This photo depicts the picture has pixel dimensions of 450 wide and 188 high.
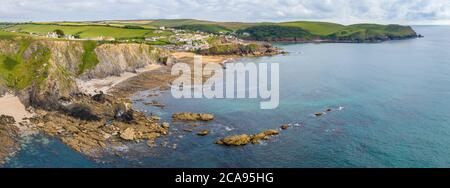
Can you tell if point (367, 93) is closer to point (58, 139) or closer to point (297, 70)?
point (297, 70)

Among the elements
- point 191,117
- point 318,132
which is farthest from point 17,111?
point 318,132

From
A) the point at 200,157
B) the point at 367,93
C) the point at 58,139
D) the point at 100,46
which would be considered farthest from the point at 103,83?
the point at 367,93

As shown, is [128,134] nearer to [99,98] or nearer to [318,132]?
[99,98]

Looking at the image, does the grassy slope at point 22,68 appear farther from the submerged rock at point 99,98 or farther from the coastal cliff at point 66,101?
the submerged rock at point 99,98

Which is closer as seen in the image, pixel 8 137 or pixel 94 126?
pixel 8 137

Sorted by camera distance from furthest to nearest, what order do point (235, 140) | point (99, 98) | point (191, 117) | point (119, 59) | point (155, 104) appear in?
point (119, 59), point (155, 104), point (99, 98), point (191, 117), point (235, 140)

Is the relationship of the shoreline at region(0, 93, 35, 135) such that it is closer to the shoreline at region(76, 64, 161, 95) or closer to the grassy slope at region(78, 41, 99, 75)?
the shoreline at region(76, 64, 161, 95)
